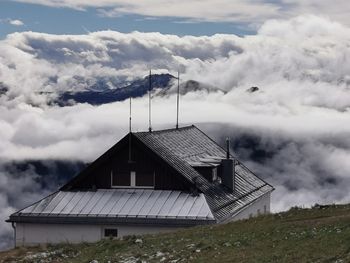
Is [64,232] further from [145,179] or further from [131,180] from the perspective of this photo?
[145,179]

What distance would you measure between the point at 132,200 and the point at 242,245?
21.4 m

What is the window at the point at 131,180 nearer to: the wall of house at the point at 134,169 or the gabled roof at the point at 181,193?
the wall of house at the point at 134,169

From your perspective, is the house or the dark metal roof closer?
the house

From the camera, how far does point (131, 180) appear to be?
53.1m

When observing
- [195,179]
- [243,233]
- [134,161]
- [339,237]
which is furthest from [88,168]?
[339,237]

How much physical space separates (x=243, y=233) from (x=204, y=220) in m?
14.4

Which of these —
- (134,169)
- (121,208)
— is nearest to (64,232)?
(121,208)

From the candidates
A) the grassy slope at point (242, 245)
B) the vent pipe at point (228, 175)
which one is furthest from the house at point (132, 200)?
the grassy slope at point (242, 245)

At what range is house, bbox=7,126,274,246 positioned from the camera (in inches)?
1953

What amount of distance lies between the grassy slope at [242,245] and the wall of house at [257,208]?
15.6 m

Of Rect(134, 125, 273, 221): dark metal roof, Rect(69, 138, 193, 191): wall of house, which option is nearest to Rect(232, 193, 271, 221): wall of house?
Rect(134, 125, 273, 221): dark metal roof

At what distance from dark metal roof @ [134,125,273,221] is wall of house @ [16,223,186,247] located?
4889mm

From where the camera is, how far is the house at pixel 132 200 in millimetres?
49594

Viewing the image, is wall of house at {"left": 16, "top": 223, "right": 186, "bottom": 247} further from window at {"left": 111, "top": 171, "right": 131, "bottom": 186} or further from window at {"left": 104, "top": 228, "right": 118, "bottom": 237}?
window at {"left": 111, "top": 171, "right": 131, "bottom": 186}
